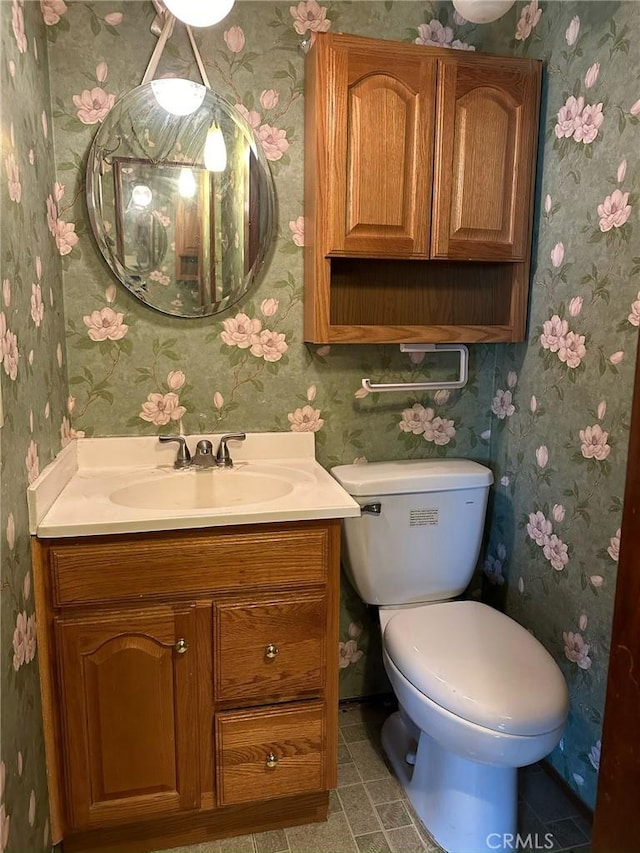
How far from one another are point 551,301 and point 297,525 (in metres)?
0.89

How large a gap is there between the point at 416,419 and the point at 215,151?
95 centimetres

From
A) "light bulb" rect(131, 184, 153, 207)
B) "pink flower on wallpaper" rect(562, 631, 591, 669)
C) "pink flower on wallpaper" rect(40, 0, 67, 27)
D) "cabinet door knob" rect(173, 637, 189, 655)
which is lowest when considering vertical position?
"pink flower on wallpaper" rect(562, 631, 591, 669)

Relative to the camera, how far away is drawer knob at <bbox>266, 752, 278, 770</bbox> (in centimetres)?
138

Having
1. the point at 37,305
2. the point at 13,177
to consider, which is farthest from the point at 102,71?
the point at 37,305

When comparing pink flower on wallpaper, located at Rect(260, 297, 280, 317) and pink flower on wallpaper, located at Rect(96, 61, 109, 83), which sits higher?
pink flower on wallpaper, located at Rect(96, 61, 109, 83)

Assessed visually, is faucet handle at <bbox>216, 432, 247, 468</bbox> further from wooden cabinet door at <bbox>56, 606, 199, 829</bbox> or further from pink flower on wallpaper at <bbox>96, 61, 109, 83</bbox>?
pink flower on wallpaper at <bbox>96, 61, 109, 83</bbox>

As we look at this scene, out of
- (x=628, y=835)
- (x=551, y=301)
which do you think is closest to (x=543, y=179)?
(x=551, y=301)

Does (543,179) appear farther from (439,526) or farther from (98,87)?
(98,87)

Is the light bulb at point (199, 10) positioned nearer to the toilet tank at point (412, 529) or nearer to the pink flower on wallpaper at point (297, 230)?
the pink flower on wallpaper at point (297, 230)

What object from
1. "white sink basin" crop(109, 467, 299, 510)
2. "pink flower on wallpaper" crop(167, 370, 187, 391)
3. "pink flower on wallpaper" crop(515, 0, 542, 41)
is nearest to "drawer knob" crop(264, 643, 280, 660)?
"white sink basin" crop(109, 467, 299, 510)

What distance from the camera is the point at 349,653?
6.16 feet

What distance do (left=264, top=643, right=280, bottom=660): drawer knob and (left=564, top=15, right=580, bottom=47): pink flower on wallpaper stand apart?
161 centimetres

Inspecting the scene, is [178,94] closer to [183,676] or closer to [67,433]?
[67,433]

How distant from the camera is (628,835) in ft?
2.36
